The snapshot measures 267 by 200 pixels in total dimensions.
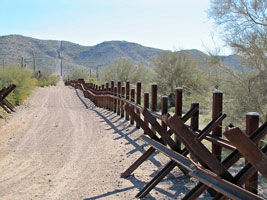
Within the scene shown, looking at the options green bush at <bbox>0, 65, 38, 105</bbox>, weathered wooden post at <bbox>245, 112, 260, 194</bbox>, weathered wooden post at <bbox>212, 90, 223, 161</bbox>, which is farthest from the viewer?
green bush at <bbox>0, 65, 38, 105</bbox>

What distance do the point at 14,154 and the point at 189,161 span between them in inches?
198

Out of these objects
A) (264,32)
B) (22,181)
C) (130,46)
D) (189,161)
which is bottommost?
(22,181)

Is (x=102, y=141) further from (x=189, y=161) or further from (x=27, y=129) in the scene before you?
(x=189, y=161)

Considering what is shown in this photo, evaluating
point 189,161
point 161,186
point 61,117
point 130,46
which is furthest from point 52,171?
point 130,46

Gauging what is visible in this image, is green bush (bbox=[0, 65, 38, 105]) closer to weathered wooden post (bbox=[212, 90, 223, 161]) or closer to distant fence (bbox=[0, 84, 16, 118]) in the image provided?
distant fence (bbox=[0, 84, 16, 118])

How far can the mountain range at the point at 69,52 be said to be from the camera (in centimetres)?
11490

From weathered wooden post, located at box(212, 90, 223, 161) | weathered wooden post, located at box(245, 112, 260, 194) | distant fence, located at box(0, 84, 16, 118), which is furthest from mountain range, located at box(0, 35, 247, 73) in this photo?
weathered wooden post, located at box(245, 112, 260, 194)

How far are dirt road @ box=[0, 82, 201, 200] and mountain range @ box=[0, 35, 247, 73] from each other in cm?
10075

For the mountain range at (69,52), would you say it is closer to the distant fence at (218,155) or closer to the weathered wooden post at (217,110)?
the weathered wooden post at (217,110)

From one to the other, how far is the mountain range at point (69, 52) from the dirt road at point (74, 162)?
101m

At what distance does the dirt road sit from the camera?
526cm

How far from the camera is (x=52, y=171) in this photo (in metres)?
6.42

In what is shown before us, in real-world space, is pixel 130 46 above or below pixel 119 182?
above

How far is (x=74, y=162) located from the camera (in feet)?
23.0
